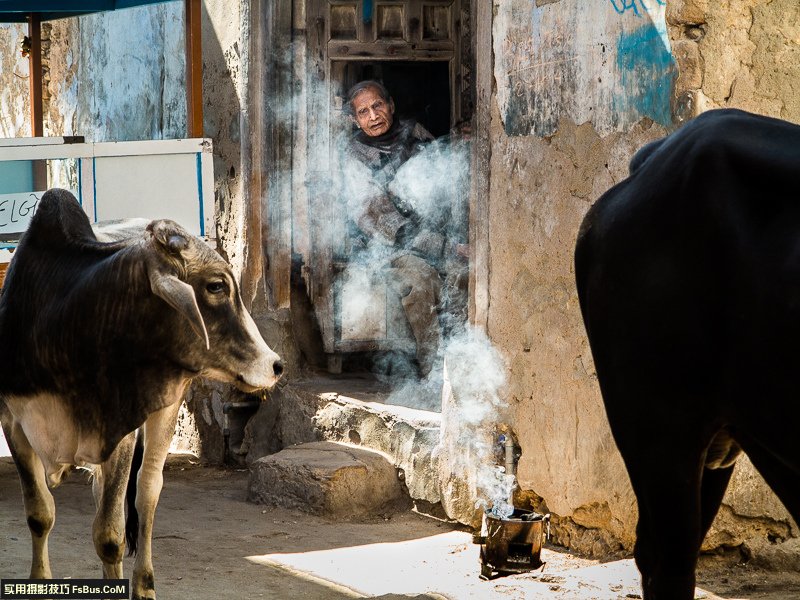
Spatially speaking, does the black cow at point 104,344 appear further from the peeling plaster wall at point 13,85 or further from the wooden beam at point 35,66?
the peeling plaster wall at point 13,85

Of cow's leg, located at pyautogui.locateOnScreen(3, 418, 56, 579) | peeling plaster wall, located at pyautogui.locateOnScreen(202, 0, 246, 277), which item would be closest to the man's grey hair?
peeling plaster wall, located at pyautogui.locateOnScreen(202, 0, 246, 277)

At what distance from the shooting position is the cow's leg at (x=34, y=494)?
457cm

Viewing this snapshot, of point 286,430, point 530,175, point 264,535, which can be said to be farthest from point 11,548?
point 530,175

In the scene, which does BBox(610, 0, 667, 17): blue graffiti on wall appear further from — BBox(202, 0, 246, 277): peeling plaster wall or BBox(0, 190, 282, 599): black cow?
BBox(202, 0, 246, 277): peeling plaster wall

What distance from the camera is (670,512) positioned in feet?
9.60

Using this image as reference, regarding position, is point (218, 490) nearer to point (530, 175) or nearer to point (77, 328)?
point (530, 175)

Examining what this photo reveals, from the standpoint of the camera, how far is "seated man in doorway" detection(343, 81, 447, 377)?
8.05 m

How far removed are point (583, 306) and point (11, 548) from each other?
12.2 ft

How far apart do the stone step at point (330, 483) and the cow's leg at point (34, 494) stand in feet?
7.61

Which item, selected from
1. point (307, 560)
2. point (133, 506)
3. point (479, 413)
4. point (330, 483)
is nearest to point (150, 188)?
point (330, 483)

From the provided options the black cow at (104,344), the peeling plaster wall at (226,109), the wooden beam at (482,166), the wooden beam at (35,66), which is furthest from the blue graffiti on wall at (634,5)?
the wooden beam at (35,66)

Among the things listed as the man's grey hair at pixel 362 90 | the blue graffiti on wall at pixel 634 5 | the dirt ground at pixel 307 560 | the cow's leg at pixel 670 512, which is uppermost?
the blue graffiti on wall at pixel 634 5

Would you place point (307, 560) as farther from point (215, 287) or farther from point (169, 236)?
point (169, 236)

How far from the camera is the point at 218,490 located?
24.6 ft
